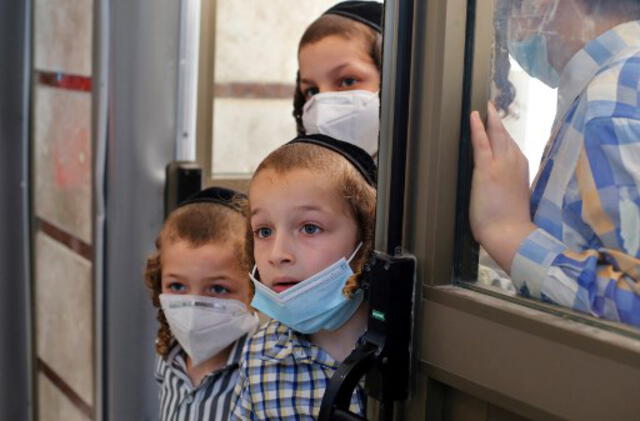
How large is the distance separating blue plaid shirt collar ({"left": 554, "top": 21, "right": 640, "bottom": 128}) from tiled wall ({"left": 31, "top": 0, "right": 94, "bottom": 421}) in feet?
5.48

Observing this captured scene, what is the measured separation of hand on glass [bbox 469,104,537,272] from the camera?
4.42ft

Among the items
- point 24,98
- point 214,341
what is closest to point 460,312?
point 214,341

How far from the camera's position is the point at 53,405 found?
3170 millimetres

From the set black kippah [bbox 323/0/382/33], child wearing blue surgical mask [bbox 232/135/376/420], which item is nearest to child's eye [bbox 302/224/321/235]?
child wearing blue surgical mask [bbox 232/135/376/420]

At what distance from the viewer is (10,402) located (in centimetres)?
334

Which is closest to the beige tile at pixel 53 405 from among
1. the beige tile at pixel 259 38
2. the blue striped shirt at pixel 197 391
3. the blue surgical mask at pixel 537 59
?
the blue striped shirt at pixel 197 391

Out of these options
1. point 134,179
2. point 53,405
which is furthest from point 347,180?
point 53,405

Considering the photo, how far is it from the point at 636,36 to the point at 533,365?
0.48 meters

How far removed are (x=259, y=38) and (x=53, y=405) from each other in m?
1.47

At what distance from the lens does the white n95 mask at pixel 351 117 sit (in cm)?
205

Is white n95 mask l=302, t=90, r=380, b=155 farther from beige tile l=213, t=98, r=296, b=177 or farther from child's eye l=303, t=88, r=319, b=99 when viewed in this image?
beige tile l=213, t=98, r=296, b=177

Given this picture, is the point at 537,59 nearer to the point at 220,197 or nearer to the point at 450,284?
the point at 450,284

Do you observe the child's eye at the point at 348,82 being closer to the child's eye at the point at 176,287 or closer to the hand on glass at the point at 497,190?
the child's eye at the point at 176,287

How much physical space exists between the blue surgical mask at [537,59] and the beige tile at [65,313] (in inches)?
66.8
